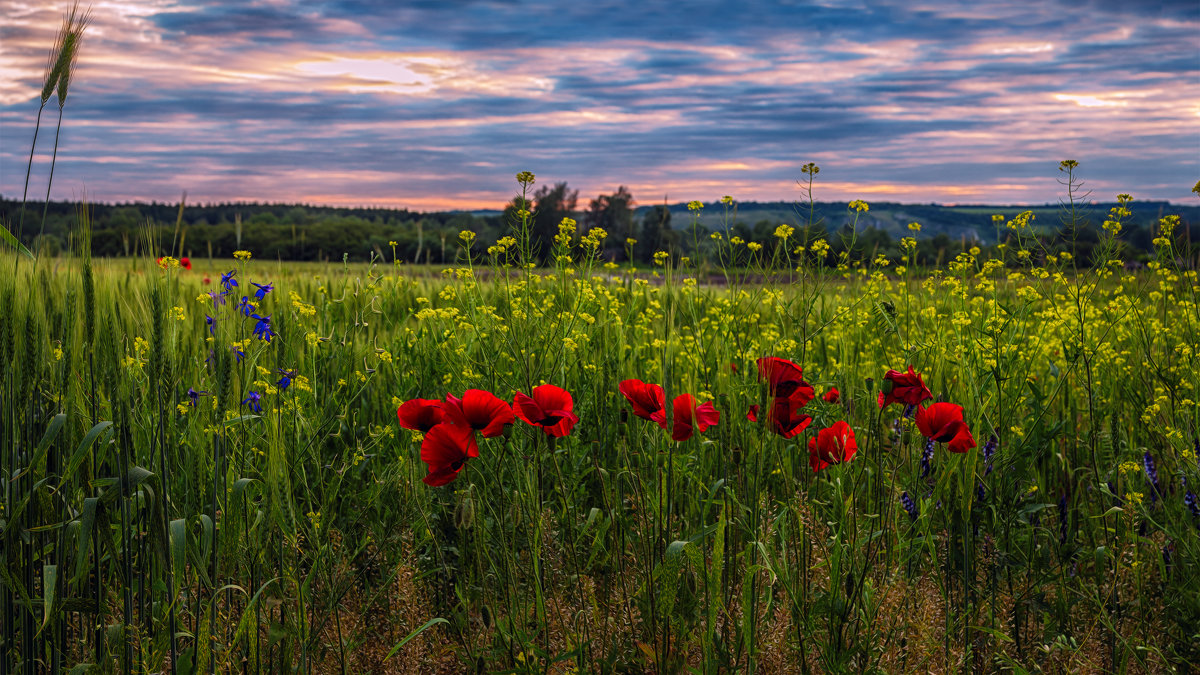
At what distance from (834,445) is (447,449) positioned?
2.74 ft

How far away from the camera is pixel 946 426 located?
172 cm

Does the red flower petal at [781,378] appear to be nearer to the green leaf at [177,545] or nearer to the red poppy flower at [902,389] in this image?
the red poppy flower at [902,389]

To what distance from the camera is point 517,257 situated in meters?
2.62

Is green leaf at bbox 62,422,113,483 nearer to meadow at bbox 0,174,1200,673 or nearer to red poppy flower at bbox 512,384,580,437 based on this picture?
Answer: meadow at bbox 0,174,1200,673

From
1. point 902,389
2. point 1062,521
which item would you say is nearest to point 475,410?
point 902,389

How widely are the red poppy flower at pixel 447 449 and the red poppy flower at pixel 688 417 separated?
1.36 feet

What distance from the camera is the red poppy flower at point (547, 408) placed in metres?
1.57

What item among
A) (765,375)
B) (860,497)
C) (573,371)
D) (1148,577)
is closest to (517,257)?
(573,371)

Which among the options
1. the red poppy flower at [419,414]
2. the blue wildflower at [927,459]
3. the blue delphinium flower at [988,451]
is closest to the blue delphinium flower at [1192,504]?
the blue delphinium flower at [988,451]

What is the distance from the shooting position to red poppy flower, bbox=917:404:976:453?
1.71 meters

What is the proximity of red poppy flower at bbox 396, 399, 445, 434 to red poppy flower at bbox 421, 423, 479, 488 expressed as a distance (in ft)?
0.32

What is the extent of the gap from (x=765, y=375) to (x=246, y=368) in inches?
55.6

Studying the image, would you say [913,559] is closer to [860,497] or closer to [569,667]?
[860,497]

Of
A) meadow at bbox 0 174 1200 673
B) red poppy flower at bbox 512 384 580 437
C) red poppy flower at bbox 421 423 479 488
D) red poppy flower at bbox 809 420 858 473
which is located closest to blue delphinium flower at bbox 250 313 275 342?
meadow at bbox 0 174 1200 673
